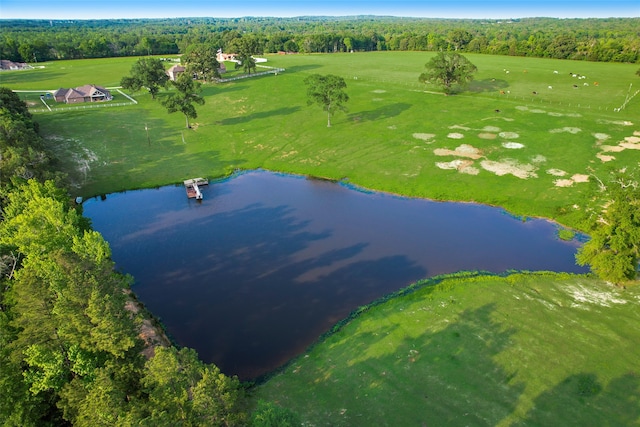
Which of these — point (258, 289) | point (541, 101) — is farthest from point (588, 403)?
point (541, 101)

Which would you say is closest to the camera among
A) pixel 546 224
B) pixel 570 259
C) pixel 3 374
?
pixel 3 374

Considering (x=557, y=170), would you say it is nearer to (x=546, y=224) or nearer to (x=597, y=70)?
(x=546, y=224)

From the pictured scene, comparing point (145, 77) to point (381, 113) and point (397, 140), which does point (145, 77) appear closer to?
point (381, 113)

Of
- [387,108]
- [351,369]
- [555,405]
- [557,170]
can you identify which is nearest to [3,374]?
[351,369]

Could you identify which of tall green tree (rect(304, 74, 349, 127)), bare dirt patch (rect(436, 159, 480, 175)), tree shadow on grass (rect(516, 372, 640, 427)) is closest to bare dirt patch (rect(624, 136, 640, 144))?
bare dirt patch (rect(436, 159, 480, 175))

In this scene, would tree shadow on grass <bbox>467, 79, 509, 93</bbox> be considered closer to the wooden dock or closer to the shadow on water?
the wooden dock
